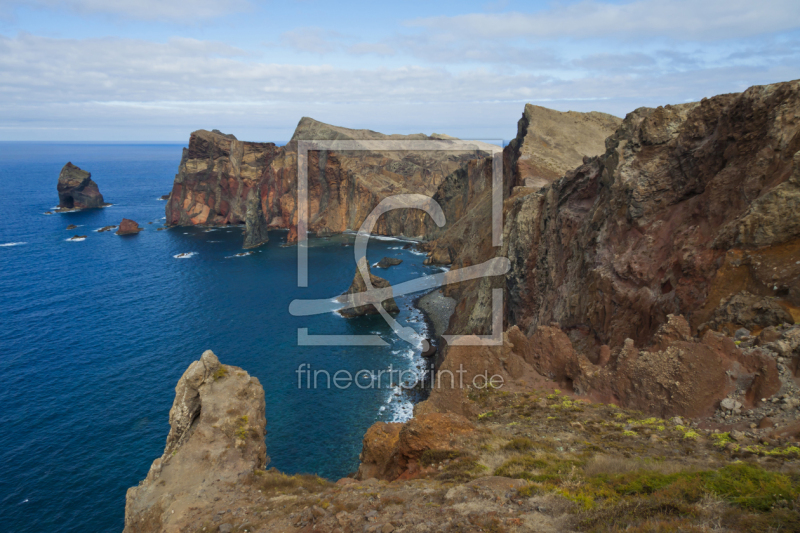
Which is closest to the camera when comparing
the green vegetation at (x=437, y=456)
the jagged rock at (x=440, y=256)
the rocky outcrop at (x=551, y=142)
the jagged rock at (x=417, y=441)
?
the green vegetation at (x=437, y=456)

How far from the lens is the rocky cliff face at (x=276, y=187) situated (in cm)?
14825

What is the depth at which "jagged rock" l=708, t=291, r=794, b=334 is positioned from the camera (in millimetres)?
17625

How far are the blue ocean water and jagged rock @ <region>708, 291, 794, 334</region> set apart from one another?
33946 millimetres

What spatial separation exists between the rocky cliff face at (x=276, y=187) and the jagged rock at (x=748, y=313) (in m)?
125

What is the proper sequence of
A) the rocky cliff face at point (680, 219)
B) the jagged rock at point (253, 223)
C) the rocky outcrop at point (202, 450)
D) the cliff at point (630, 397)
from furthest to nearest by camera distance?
the jagged rock at point (253, 223)
the rocky cliff face at point (680, 219)
the rocky outcrop at point (202, 450)
the cliff at point (630, 397)

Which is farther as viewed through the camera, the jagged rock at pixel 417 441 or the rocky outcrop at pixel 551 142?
the rocky outcrop at pixel 551 142

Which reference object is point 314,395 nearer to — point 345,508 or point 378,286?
point 378,286

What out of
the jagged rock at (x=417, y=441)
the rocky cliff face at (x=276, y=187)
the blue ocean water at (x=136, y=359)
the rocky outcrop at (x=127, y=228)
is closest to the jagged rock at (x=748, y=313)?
the jagged rock at (x=417, y=441)

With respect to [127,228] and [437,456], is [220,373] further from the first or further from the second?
[127,228]

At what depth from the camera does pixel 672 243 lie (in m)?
25.7

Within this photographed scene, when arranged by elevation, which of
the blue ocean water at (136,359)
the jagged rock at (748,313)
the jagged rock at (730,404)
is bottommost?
the blue ocean water at (136,359)

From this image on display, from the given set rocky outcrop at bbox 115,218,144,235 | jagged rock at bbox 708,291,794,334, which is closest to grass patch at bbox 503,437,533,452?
jagged rock at bbox 708,291,794,334

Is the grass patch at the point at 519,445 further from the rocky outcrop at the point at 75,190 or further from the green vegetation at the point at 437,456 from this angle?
the rocky outcrop at the point at 75,190

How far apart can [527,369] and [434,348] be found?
135 feet
